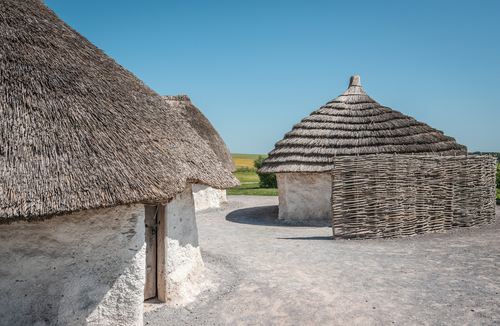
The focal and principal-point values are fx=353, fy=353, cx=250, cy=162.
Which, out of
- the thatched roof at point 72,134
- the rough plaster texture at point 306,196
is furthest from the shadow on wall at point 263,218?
the thatched roof at point 72,134

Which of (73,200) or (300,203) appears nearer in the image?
(73,200)

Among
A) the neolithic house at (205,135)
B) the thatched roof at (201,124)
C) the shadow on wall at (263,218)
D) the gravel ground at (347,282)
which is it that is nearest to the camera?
the gravel ground at (347,282)

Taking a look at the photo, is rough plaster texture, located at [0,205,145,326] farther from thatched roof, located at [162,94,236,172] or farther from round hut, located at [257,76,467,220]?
thatched roof, located at [162,94,236,172]

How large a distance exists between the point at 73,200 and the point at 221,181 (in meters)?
2.53

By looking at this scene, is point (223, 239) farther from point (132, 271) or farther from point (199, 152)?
point (132, 271)

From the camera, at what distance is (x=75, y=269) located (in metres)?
4.15

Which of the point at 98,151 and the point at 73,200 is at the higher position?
the point at 98,151

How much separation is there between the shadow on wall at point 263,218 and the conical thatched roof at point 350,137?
1759mm

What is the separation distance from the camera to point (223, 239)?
9641 mm

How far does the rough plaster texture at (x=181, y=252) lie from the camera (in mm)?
5254

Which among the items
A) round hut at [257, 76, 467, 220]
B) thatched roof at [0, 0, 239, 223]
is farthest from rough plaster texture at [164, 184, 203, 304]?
round hut at [257, 76, 467, 220]

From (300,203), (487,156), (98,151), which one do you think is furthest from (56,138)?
(487,156)

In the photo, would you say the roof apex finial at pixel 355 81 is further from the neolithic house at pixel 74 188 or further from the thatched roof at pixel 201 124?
the neolithic house at pixel 74 188

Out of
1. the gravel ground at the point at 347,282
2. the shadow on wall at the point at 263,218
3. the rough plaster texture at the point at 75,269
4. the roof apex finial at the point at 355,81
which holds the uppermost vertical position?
the roof apex finial at the point at 355,81
